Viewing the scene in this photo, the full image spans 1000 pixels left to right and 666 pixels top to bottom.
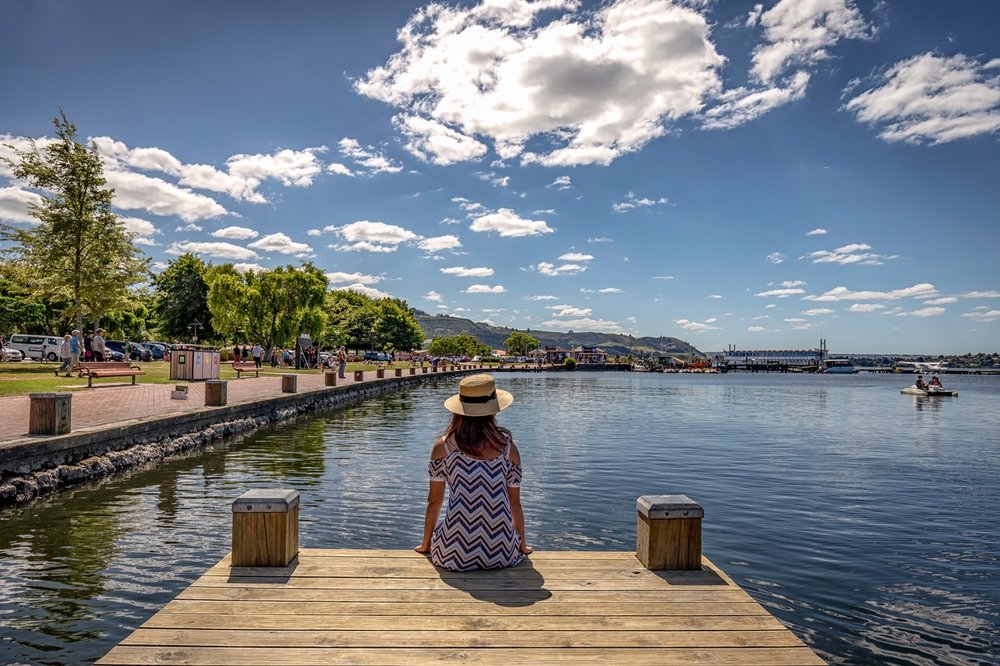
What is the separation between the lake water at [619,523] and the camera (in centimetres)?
671

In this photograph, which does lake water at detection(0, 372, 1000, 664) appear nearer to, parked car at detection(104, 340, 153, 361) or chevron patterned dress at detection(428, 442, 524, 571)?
chevron patterned dress at detection(428, 442, 524, 571)

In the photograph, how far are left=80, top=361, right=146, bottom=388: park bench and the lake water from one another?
722 cm

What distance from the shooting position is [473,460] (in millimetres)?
4660

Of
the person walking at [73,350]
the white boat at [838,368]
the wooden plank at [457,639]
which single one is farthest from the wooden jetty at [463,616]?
the white boat at [838,368]

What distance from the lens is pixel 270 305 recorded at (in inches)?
2169

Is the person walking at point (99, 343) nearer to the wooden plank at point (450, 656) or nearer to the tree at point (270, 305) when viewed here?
the tree at point (270, 305)

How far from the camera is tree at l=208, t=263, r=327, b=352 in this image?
176 ft

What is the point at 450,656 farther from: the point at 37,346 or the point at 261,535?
the point at 37,346

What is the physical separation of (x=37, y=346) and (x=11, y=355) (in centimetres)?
333

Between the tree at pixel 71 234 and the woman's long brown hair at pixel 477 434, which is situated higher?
the tree at pixel 71 234

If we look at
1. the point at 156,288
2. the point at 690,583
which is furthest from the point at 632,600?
the point at 156,288

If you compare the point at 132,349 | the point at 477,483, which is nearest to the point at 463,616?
the point at 477,483

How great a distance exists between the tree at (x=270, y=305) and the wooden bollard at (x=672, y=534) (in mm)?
53589

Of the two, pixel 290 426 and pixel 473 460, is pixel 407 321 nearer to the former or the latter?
pixel 290 426
